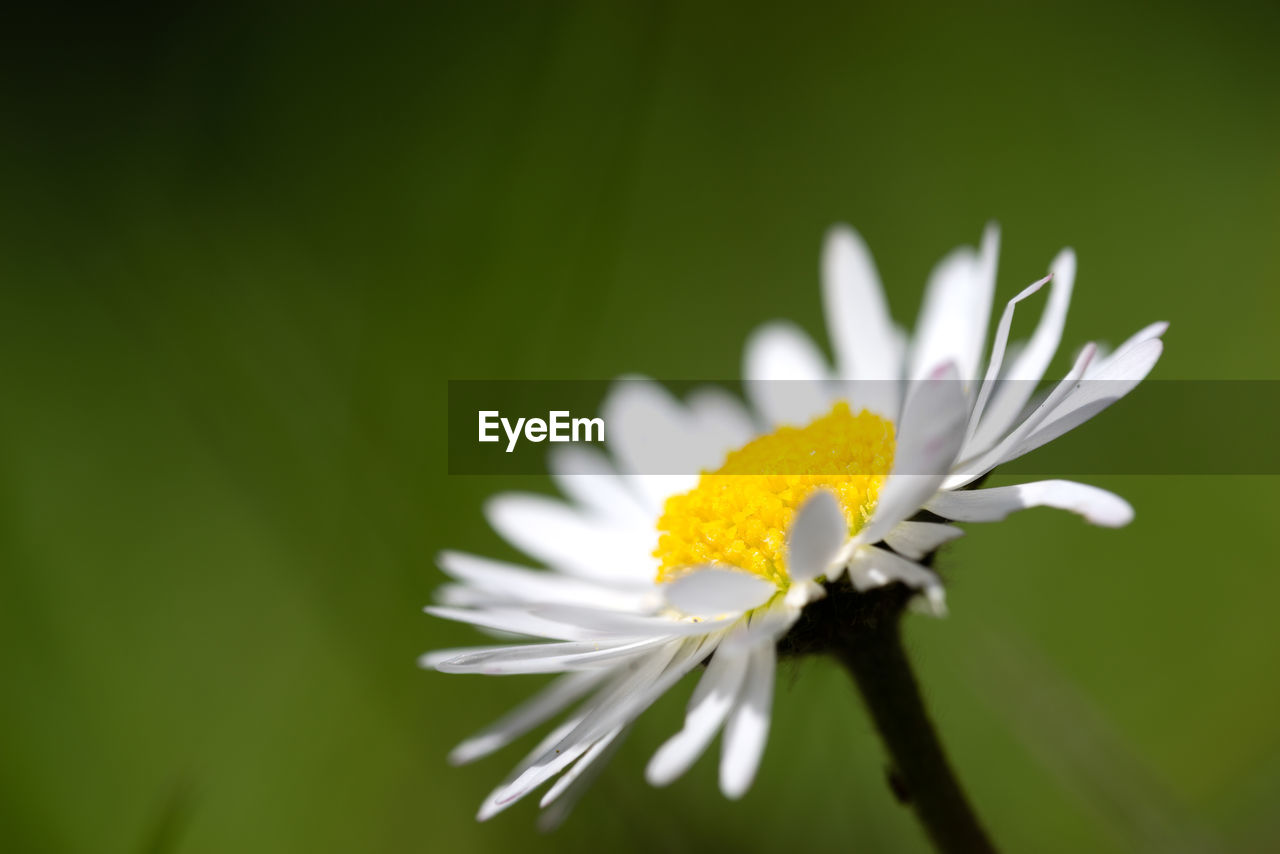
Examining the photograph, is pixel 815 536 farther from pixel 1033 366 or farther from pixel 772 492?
pixel 1033 366

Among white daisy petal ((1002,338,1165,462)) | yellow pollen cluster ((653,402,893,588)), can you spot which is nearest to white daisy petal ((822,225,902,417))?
yellow pollen cluster ((653,402,893,588))

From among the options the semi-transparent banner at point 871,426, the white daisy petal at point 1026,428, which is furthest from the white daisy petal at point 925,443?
the white daisy petal at point 1026,428

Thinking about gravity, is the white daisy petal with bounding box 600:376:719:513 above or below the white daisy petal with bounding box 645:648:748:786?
above

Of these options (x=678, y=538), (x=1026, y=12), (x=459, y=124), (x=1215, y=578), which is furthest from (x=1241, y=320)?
(x=459, y=124)

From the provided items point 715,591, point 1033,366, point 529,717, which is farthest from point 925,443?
point 529,717

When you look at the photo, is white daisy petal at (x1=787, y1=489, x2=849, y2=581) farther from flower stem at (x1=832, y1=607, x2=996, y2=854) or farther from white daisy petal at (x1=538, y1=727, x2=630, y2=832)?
white daisy petal at (x1=538, y1=727, x2=630, y2=832)

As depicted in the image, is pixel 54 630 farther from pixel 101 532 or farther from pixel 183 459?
pixel 183 459

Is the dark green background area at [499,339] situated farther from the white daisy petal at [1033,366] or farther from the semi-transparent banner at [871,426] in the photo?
the white daisy petal at [1033,366]
